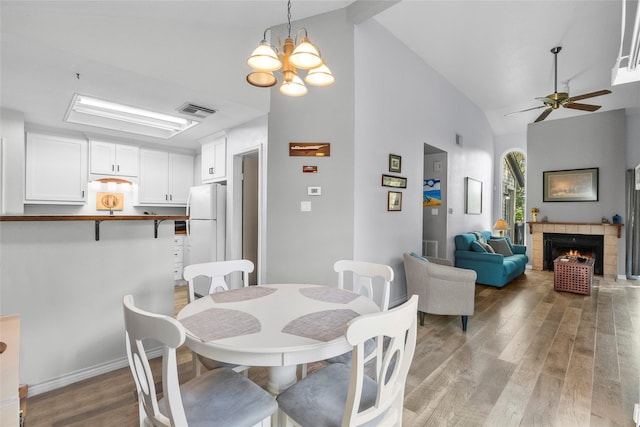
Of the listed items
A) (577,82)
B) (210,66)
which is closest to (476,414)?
(210,66)

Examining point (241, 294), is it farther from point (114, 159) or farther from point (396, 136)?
point (114, 159)

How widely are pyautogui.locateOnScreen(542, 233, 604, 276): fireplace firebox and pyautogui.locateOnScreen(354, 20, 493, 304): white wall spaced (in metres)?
2.39

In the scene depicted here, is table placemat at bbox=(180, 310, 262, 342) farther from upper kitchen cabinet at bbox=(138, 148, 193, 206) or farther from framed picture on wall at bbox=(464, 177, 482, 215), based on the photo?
framed picture on wall at bbox=(464, 177, 482, 215)

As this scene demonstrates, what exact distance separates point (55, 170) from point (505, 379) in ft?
18.3

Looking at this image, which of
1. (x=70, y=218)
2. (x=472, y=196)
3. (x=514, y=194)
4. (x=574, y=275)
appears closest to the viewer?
(x=70, y=218)

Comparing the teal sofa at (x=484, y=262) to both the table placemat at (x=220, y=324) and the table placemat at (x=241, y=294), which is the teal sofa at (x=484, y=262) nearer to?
the table placemat at (x=241, y=294)

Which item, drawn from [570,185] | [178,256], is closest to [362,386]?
[178,256]

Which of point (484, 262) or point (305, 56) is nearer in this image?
point (305, 56)

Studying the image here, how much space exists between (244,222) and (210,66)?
2.01 metres

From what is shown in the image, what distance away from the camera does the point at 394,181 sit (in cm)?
375

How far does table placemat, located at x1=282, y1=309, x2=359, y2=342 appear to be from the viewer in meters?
1.24

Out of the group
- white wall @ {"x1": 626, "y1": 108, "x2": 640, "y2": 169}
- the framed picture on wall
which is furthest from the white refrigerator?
white wall @ {"x1": 626, "y1": 108, "x2": 640, "y2": 169}

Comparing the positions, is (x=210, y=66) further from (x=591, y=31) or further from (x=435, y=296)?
(x=591, y=31)

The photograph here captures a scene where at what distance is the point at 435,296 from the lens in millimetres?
3125
